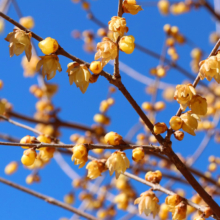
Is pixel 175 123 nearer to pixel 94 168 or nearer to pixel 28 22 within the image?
pixel 94 168

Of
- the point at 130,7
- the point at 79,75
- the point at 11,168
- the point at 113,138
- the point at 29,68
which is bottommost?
the point at 113,138

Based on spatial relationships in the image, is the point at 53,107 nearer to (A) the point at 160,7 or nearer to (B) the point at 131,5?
(B) the point at 131,5

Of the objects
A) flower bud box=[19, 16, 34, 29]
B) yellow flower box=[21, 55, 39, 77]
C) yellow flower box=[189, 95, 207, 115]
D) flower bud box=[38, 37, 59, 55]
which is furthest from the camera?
yellow flower box=[21, 55, 39, 77]

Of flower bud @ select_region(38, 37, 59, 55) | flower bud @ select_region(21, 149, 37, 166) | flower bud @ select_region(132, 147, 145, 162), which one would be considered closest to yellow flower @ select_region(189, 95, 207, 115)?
flower bud @ select_region(132, 147, 145, 162)

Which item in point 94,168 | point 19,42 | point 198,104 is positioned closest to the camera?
point 19,42

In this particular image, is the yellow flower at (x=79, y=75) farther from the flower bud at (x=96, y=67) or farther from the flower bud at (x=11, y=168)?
the flower bud at (x=11, y=168)

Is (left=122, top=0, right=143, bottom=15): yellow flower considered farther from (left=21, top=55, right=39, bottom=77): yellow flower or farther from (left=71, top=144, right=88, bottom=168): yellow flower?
(left=21, top=55, right=39, bottom=77): yellow flower

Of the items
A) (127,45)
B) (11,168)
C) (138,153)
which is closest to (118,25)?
(127,45)
